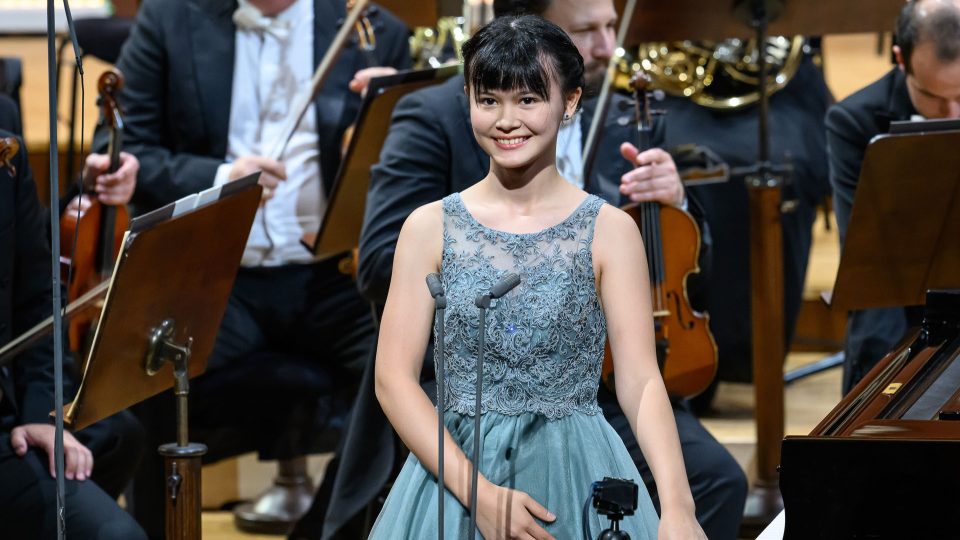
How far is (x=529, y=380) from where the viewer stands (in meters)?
2.06

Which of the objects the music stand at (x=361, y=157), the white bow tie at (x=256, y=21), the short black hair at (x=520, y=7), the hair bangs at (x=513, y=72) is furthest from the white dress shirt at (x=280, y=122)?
the hair bangs at (x=513, y=72)

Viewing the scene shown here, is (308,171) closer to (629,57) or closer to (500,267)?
(629,57)

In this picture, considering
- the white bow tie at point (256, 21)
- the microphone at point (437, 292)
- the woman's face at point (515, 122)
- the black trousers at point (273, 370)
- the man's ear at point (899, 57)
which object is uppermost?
the woman's face at point (515, 122)

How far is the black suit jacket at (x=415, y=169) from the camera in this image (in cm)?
294

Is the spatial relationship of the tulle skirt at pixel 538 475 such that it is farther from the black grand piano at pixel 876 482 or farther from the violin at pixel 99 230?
the violin at pixel 99 230

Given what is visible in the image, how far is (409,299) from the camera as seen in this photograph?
2.01 metres

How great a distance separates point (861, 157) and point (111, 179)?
1659 mm

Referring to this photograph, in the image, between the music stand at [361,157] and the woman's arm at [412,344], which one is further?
the music stand at [361,157]

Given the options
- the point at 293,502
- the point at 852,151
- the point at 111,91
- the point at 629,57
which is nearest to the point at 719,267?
the point at 629,57

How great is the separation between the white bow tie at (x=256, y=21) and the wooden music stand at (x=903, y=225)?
4.95ft

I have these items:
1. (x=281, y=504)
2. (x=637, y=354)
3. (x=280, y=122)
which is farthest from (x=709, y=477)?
(x=280, y=122)

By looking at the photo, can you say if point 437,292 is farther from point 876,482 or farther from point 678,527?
point 876,482

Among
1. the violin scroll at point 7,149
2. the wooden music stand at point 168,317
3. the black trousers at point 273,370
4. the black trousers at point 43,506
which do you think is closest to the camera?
the wooden music stand at point 168,317

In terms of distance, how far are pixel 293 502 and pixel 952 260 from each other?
68.1 inches
